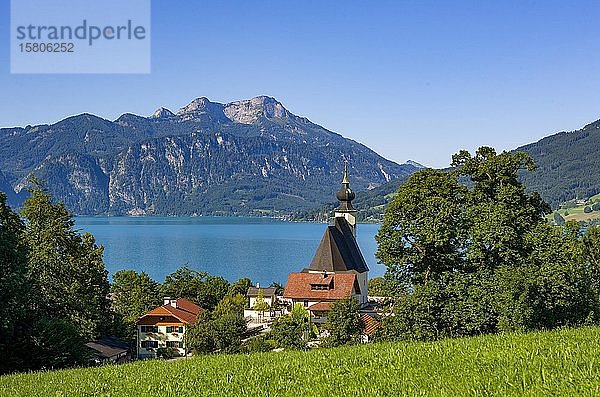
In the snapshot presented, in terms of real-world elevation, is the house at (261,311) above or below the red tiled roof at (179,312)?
below

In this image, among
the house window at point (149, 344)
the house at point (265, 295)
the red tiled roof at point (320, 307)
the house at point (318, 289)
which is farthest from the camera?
the house at point (265, 295)

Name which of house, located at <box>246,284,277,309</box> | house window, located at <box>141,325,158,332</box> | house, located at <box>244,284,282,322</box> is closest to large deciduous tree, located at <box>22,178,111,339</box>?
house window, located at <box>141,325,158,332</box>

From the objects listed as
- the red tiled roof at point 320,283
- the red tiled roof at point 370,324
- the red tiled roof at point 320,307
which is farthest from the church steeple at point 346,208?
the red tiled roof at point 370,324

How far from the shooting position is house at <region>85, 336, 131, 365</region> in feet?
112

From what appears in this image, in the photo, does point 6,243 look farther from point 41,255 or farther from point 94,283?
point 94,283

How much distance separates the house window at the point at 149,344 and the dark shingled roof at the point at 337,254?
1305cm

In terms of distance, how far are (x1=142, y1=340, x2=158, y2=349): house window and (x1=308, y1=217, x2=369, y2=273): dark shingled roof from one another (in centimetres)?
1305

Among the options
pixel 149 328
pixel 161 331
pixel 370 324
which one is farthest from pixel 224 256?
pixel 370 324

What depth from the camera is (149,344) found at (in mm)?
42875

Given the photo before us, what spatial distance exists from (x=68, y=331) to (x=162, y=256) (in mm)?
119028

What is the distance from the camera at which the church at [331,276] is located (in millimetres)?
47531

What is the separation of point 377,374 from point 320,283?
37289 mm

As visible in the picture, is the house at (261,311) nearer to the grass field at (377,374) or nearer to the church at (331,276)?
the church at (331,276)

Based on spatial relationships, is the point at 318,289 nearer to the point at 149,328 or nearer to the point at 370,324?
the point at 370,324
